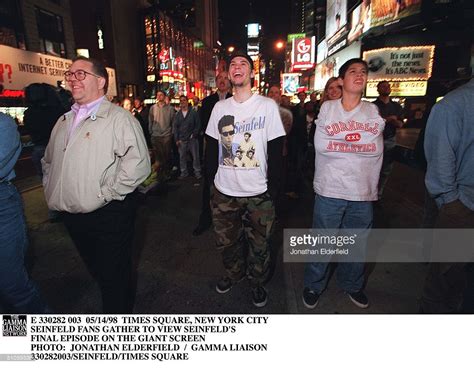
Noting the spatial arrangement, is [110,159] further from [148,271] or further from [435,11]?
[435,11]

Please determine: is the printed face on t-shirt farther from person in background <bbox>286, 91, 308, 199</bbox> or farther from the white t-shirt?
person in background <bbox>286, 91, 308, 199</bbox>

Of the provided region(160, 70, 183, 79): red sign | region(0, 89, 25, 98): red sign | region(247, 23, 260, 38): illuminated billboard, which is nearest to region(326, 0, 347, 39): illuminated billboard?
region(160, 70, 183, 79): red sign

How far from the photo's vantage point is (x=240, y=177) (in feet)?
9.32

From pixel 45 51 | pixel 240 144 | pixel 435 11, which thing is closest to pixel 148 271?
pixel 240 144

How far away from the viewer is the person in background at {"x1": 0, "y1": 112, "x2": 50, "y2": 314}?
6.83 feet

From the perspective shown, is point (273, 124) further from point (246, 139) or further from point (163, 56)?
point (163, 56)

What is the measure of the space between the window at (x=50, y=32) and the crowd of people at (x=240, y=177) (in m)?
16.5

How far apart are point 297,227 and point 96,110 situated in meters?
3.69

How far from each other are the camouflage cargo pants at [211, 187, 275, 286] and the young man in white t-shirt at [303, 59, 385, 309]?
0.54 meters

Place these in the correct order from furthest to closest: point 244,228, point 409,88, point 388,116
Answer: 1. point 409,88
2. point 388,116
3. point 244,228

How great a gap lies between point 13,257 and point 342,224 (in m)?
2.83

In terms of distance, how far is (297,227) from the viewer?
509 cm

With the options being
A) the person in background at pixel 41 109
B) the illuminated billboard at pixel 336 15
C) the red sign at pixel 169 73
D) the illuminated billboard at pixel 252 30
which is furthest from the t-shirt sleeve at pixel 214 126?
the illuminated billboard at pixel 252 30

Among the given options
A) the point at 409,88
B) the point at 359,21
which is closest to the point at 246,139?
the point at 409,88
